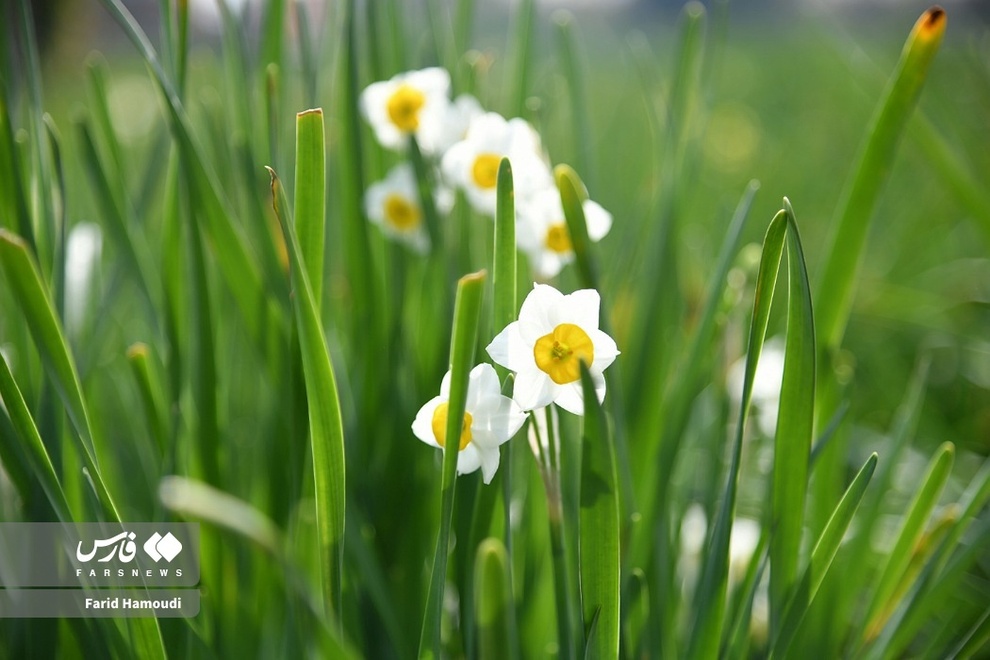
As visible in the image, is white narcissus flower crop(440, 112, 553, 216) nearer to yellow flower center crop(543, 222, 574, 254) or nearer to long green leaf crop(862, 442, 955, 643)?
yellow flower center crop(543, 222, 574, 254)

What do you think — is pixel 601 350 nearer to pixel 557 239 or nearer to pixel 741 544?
pixel 557 239

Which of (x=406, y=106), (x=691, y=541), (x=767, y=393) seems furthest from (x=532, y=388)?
(x=767, y=393)

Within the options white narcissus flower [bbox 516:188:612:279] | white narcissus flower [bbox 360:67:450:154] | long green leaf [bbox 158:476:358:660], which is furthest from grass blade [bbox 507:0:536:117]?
long green leaf [bbox 158:476:358:660]

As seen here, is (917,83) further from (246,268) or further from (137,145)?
(137,145)

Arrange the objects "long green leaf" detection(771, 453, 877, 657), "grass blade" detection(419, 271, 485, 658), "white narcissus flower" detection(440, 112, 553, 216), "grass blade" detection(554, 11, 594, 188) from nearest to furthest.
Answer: "grass blade" detection(419, 271, 485, 658)
"long green leaf" detection(771, 453, 877, 657)
"white narcissus flower" detection(440, 112, 553, 216)
"grass blade" detection(554, 11, 594, 188)

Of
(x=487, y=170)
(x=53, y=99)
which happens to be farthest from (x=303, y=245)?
(x=53, y=99)
